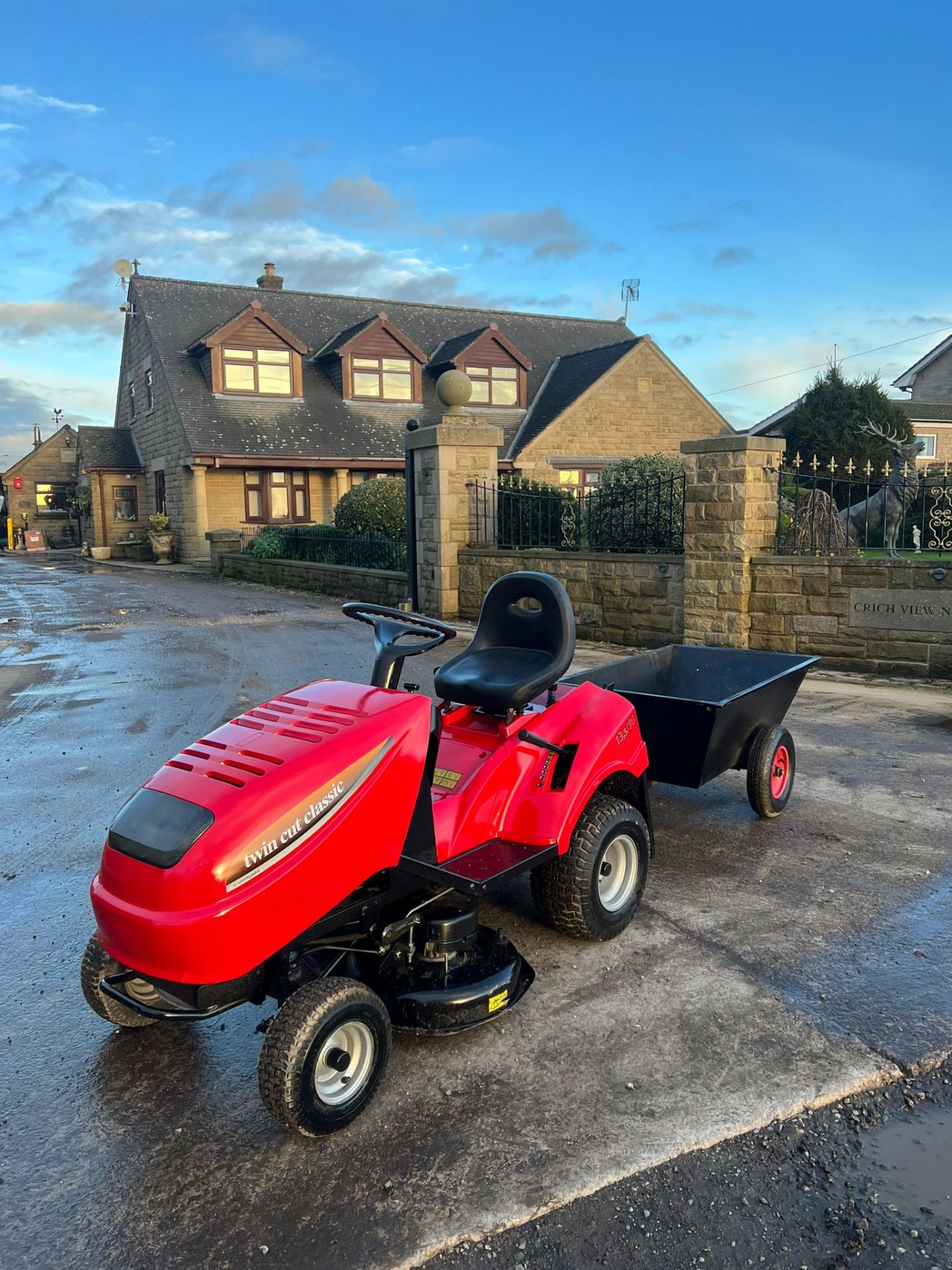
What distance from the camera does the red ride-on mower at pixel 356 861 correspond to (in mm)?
2463

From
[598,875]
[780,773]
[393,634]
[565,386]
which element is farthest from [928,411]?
[393,634]

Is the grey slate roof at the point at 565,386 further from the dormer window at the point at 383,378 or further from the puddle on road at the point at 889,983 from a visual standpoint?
the puddle on road at the point at 889,983

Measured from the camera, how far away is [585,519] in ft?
39.4

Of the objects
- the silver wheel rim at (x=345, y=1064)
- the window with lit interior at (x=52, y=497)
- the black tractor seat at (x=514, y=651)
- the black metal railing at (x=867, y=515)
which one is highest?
the window with lit interior at (x=52, y=497)

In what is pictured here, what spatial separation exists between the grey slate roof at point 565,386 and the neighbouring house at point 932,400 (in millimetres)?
13108

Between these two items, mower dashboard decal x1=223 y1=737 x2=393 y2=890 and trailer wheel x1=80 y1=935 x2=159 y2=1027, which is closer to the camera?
mower dashboard decal x1=223 y1=737 x2=393 y2=890

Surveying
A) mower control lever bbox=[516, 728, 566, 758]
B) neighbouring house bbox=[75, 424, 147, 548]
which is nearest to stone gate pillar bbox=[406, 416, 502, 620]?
mower control lever bbox=[516, 728, 566, 758]

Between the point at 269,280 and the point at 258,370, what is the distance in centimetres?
677

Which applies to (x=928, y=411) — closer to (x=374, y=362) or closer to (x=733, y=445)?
(x=374, y=362)

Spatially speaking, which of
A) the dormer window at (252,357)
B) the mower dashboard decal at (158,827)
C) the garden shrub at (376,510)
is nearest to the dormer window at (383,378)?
the dormer window at (252,357)

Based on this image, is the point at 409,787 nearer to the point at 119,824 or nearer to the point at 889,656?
the point at 119,824

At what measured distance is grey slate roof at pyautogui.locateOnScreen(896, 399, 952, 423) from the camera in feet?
120

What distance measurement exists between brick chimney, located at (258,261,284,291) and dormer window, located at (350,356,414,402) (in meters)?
6.12

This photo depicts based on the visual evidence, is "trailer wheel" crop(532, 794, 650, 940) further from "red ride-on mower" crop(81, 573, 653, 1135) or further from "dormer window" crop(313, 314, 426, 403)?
"dormer window" crop(313, 314, 426, 403)
